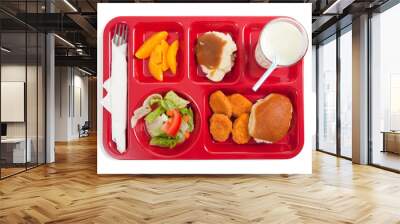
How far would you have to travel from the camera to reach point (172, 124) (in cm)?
395

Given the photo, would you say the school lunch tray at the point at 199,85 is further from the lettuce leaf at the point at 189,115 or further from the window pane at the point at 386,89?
the window pane at the point at 386,89

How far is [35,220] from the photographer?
9.55 feet

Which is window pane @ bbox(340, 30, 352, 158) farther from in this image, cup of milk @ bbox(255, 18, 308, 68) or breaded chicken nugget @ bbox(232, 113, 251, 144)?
cup of milk @ bbox(255, 18, 308, 68)

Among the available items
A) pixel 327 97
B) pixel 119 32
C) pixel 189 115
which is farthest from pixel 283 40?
pixel 327 97

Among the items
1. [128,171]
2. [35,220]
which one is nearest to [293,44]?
[128,171]

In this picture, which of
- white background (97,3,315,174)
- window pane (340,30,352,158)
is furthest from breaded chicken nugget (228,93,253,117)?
window pane (340,30,352,158)

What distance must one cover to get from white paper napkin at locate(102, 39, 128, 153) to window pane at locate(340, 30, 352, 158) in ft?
15.5

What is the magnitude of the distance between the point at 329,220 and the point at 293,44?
164 centimetres

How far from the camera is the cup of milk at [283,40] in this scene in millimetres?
3477

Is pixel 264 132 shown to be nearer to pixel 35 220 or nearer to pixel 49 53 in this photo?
pixel 35 220

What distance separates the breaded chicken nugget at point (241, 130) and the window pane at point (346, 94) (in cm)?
381

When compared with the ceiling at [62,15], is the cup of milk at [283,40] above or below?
below

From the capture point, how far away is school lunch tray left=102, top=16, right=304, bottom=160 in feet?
13.6

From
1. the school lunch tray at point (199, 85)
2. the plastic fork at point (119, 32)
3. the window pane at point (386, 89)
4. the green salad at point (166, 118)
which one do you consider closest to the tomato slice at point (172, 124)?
the green salad at point (166, 118)
